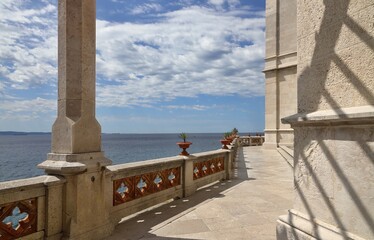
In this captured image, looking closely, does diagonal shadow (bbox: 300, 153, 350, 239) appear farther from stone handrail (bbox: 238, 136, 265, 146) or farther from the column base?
stone handrail (bbox: 238, 136, 265, 146)

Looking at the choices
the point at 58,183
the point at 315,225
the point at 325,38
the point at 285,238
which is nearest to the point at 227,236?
the point at 285,238

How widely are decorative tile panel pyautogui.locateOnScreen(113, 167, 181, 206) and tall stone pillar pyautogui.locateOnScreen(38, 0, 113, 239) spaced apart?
0.78 metres

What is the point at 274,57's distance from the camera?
22.0 meters

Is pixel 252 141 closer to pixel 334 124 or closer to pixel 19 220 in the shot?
pixel 19 220

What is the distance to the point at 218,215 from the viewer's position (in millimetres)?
6090

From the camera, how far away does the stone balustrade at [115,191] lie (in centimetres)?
411

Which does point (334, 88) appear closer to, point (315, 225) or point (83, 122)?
point (315, 225)

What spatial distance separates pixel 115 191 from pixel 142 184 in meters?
1.13

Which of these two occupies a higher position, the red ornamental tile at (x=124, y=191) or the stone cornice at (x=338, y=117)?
the stone cornice at (x=338, y=117)

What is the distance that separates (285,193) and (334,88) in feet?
17.9

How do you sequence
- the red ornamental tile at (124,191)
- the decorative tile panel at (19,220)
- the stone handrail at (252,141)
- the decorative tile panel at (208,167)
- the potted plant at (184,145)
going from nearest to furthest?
the decorative tile panel at (19,220) < the red ornamental tile at (124,191) < the potted plant at (184,145) < the decorative tile panel at (208,167) < the stone handrail at (252,141)

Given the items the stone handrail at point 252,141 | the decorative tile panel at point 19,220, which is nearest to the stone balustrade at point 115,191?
the decorative tile panel at point 19,220

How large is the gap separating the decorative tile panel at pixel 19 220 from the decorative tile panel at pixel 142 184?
1625 mm

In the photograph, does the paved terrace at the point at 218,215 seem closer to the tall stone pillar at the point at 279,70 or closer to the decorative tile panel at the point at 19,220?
the decorative tile panel at the point at 19,220
